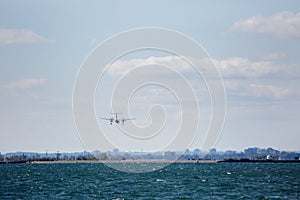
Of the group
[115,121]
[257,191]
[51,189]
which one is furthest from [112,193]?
[115,121]

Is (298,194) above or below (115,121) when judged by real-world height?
below

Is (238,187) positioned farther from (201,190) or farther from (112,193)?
(112,193)

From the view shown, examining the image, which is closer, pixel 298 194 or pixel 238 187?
pixel 298 194

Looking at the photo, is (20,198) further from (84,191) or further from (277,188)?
(277,188)

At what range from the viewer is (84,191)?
111250mm

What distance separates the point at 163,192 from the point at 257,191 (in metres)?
14.0

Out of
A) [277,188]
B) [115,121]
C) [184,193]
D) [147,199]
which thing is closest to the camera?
[147,199]

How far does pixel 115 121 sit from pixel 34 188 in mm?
51100

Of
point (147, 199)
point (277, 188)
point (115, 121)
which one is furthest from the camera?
point (115, 121)

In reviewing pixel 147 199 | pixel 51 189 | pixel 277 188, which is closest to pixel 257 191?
pixel 277 188

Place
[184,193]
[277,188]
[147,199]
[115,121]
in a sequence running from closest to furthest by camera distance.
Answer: [147,199] → [184,193] → [277,188] → [115,121]

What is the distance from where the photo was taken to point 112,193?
107375 millimetres

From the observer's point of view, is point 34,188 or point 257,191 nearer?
point 257,191

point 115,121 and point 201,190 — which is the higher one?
point 115,121
